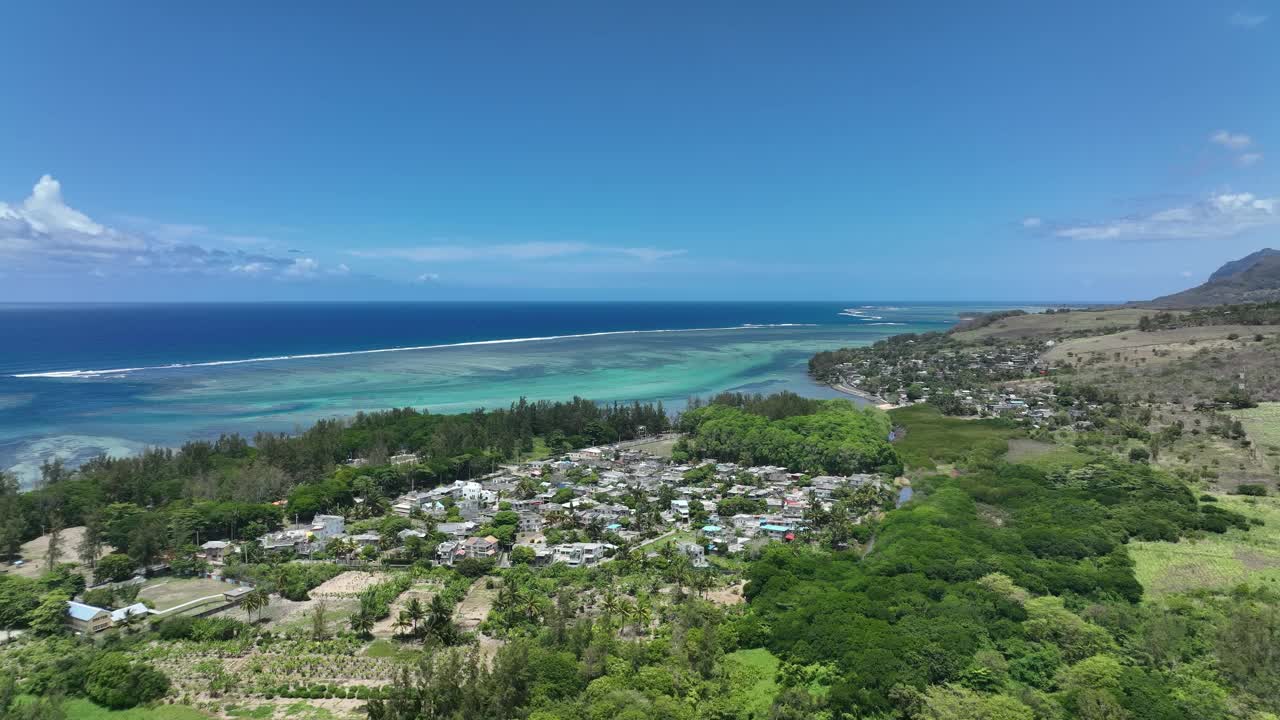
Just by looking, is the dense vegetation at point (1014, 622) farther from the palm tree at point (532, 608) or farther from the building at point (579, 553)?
the palm tree at point (532, 608)

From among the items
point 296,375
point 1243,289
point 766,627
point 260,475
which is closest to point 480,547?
point 766,627

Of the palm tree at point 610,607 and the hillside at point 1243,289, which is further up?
the hillside at point 1243,289

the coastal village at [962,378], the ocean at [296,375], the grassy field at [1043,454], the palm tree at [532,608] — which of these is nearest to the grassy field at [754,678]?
the palm tree at [532,608]

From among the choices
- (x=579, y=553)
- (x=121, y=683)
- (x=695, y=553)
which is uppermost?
(x=121, y=683)

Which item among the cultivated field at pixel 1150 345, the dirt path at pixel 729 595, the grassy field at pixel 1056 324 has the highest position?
the grassy field at pixel 1056 324

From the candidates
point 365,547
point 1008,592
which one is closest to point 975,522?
point 1008,592

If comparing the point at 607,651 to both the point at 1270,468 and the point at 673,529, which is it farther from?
the point at 1270,468

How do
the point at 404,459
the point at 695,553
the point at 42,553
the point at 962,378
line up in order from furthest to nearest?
the point at 962,378
the point at 404,459
the point at 42,553
the point at 695,553

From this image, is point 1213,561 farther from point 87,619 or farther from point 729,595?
point 87,619
